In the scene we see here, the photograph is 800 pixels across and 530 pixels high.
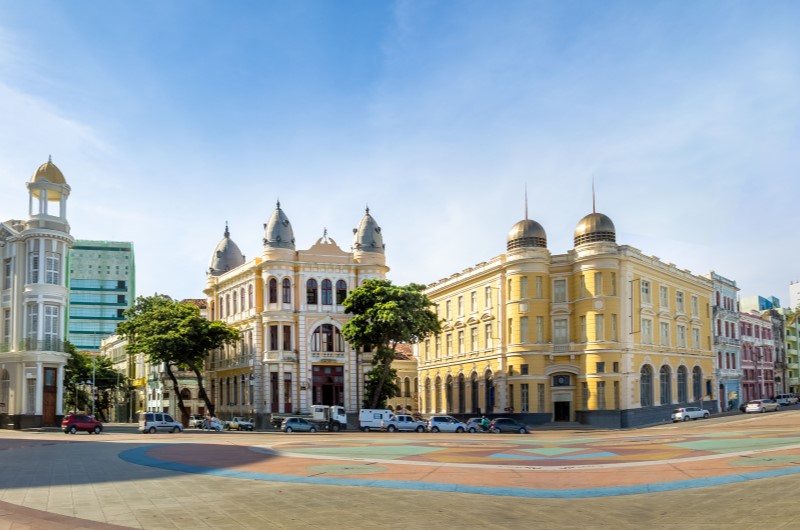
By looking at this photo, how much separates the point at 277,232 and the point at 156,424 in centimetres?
2319

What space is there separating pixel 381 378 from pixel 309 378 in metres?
8.43

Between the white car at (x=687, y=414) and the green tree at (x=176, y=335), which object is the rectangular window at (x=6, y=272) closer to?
the green tree at (x=176, y=335)

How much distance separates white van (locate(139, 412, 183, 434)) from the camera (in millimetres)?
58344

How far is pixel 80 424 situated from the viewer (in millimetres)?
57562

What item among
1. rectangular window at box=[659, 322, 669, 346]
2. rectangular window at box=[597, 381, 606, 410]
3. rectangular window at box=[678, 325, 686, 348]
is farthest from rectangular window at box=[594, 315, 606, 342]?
rectangular window at box=[678, 325, 686, 348]

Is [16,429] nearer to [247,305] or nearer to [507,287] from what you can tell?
[247,305]

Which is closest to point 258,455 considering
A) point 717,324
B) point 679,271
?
point 679,271

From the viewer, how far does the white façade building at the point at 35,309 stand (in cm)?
6394

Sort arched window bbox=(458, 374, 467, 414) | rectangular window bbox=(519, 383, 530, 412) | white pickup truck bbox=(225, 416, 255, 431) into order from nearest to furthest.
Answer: white pickup truck bbox=(225, 416, 255, 431), rectangular window bbox=(519, 383, 530, 412), arched window bbox=(458, 374, 467, 414)

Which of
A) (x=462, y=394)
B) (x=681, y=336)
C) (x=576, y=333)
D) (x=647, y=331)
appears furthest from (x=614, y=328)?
(x=462, y=394)

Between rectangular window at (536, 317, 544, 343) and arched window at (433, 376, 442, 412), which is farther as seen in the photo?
arched window at (433, 376, 442, 412)

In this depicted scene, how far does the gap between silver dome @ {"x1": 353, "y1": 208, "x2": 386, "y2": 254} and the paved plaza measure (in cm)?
4548

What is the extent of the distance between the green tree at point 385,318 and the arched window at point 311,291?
676 cm

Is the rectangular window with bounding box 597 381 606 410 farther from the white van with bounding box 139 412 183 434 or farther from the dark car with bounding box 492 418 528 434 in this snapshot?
the white van with bounding box 139 412 183 434
